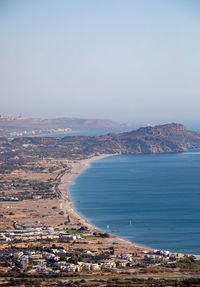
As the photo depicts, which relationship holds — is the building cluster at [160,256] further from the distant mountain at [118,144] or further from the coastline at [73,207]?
the distant mountain at [118,144]

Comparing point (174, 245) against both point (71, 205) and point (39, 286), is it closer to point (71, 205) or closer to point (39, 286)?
point (39, 286)

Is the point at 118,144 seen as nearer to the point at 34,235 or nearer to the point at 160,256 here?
the point at 34,235

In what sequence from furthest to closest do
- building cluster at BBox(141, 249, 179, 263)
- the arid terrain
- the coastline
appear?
the coastline
building cluster at BBox(141, 249, 179, 263)
the arid terrain

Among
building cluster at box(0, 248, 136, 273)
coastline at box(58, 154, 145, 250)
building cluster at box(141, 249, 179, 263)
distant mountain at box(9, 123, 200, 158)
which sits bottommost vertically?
building cluster at box(0, 248, 136, 273)

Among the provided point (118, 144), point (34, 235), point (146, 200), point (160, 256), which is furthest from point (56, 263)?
point (118, 144)

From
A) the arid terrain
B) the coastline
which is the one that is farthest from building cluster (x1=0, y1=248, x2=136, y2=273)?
the coastline

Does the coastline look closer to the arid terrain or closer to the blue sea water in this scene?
the arid terrain
